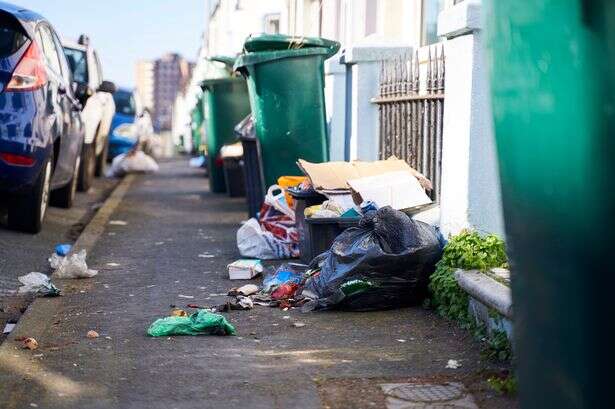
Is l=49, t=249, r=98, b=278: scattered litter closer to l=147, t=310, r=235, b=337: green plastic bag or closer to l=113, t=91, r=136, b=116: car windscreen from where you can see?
l=147, t=310, r=235, b=337: green plastic bag

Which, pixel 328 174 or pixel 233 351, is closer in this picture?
pixel 233 351

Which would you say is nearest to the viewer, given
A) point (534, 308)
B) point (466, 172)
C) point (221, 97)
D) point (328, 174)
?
point (534, 308)

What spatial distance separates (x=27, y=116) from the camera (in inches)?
345

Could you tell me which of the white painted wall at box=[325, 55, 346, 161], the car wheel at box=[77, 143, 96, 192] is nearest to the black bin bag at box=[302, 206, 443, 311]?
the white painted wall at box=[325, 55, 346, 161]

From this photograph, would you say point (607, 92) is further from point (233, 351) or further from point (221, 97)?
point (221, 97)

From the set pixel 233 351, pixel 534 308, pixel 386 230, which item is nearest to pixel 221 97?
pixel 386 230

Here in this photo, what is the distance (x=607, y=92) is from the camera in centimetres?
267

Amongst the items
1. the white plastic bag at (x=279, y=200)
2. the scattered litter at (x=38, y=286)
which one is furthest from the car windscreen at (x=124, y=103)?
the scattered litter at (x=38, y=286)

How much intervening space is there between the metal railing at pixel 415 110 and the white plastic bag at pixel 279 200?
0.92 meters

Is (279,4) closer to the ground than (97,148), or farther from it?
farther from it

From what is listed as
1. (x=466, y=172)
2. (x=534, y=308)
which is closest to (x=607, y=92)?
(x=534, y=308)

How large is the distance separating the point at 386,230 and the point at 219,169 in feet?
31.9

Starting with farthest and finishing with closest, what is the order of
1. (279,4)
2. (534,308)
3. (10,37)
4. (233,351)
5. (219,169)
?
(279,4) → (219,169) → (10,37) → (233,351) → (534,308)

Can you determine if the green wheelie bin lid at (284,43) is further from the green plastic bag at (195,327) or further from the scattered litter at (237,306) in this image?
the green plastic bag at (195,327)
